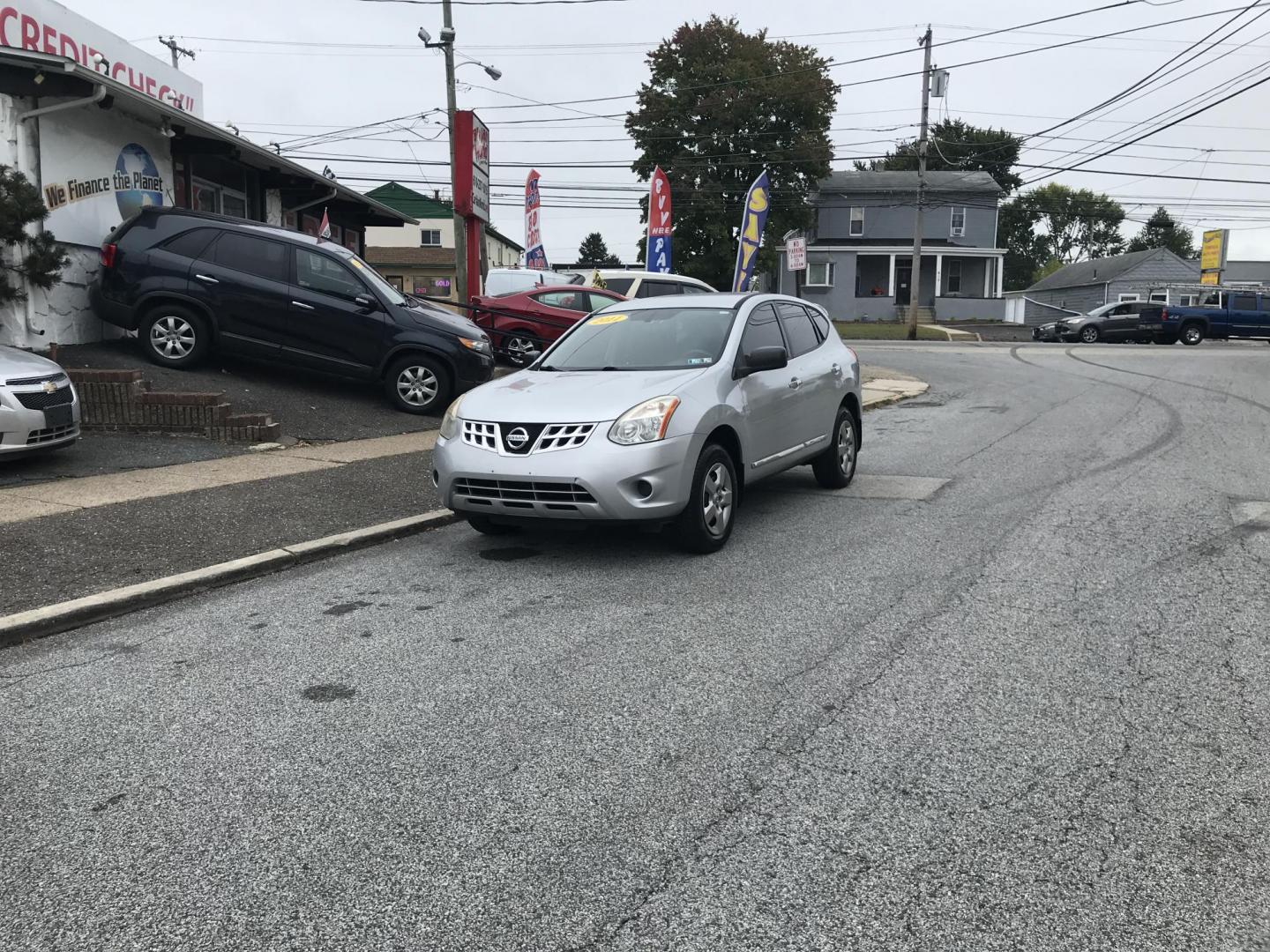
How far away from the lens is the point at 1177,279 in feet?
208

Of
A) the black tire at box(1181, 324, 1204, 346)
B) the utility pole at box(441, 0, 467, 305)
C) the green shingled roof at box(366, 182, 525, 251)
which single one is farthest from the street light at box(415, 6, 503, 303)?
the green shingled roof at box(366, 182, 525, 251)

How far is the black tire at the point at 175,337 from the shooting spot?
12.2m

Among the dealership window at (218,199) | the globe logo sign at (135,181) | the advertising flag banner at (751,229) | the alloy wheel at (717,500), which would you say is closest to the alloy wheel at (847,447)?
the alloy wheel at (717,500)

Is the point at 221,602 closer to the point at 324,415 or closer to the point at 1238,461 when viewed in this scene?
the point at 324,415

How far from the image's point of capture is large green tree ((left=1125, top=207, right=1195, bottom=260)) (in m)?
102

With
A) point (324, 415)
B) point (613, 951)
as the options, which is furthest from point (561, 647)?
point (324, 415)

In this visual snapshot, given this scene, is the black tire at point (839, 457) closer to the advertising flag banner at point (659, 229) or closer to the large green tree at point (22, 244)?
the large green tree at point (22, 244)

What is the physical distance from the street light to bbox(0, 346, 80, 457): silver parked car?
10.3 m

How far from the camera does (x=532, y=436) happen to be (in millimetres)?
6367

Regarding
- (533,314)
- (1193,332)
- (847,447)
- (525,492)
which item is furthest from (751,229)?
(1193,332)

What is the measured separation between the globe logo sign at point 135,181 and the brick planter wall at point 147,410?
3829mm

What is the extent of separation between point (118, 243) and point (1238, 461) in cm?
1261

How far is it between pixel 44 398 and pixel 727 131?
4642 centimetres

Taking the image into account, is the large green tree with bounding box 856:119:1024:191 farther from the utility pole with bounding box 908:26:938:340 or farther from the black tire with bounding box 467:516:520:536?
the black tire with bounding box 467:516:520:536
